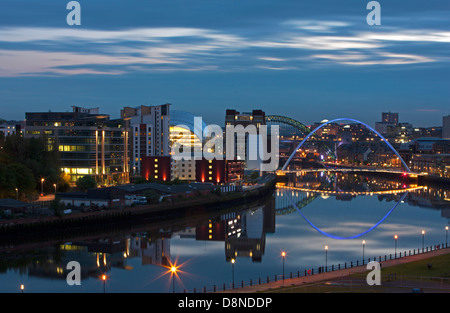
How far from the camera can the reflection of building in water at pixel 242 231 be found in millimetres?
22891

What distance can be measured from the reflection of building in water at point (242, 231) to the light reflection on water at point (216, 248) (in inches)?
1.8

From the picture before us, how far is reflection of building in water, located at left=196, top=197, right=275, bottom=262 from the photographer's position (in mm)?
22891

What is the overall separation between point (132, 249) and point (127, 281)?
537cm

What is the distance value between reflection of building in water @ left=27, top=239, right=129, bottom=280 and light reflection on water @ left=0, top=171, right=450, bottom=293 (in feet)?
0.10

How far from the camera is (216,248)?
2355 cm

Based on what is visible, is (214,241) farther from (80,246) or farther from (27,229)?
(27,229)

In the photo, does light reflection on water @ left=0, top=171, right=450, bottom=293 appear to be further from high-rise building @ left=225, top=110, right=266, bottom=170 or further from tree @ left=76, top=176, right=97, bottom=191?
high-rise building @ left=225, top=110, right=266, bottom=170

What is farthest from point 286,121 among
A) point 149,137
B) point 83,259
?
point 83,259

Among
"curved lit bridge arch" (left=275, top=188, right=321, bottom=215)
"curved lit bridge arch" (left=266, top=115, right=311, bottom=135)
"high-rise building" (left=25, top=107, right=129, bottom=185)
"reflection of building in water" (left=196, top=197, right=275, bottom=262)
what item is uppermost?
"curved lit bridge arch" (left=266, top=115, right=311, bottom=135)

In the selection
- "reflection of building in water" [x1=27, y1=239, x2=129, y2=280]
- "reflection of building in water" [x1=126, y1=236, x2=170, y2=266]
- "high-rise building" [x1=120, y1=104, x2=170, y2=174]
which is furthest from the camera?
→ "high-rise building" [x1=120, y1=104, x2=170, y2=174]

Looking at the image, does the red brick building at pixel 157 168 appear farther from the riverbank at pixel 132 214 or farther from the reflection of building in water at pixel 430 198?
the reflection of building in water at pixel 430 198
